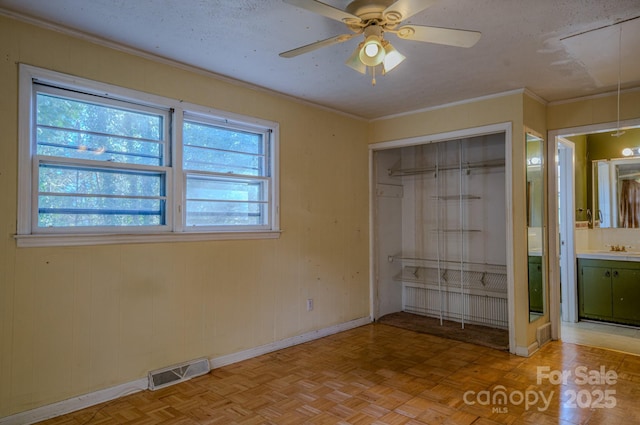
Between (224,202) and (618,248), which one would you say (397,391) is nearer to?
(224,202)

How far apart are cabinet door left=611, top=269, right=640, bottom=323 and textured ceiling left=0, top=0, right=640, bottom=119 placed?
2.13 m

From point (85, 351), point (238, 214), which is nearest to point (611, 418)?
point (238, 214)

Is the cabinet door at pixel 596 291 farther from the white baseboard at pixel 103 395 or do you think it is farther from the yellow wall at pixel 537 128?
the white baseboard at pixel 103 395

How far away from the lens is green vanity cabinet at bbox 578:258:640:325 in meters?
4.45

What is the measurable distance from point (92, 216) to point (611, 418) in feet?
11.6

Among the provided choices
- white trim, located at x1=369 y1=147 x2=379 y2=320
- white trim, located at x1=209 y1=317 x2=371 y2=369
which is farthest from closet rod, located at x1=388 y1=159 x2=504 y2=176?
white trim, located at x1=209 y1=317 x2=371 y2=369

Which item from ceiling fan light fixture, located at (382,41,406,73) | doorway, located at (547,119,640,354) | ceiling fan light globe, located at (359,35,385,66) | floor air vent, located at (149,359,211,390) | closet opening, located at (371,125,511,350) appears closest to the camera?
ceiling fan light globe, located at (359,35,385,66)

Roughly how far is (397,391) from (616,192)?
155 inches

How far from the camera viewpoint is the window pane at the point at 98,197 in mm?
2559

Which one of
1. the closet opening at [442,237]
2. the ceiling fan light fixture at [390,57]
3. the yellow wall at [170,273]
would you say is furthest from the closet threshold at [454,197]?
the ceiling fan light fixture at [390,57]

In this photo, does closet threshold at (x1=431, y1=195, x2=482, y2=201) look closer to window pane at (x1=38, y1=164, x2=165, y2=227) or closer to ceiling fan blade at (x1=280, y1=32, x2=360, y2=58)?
ceiling fan blade at (x1=280, y1=32, x2=360, y2=58)

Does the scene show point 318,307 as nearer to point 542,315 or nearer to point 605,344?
point 542,315

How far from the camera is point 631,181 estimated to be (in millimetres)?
4793

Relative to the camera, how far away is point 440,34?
6.72 ft
